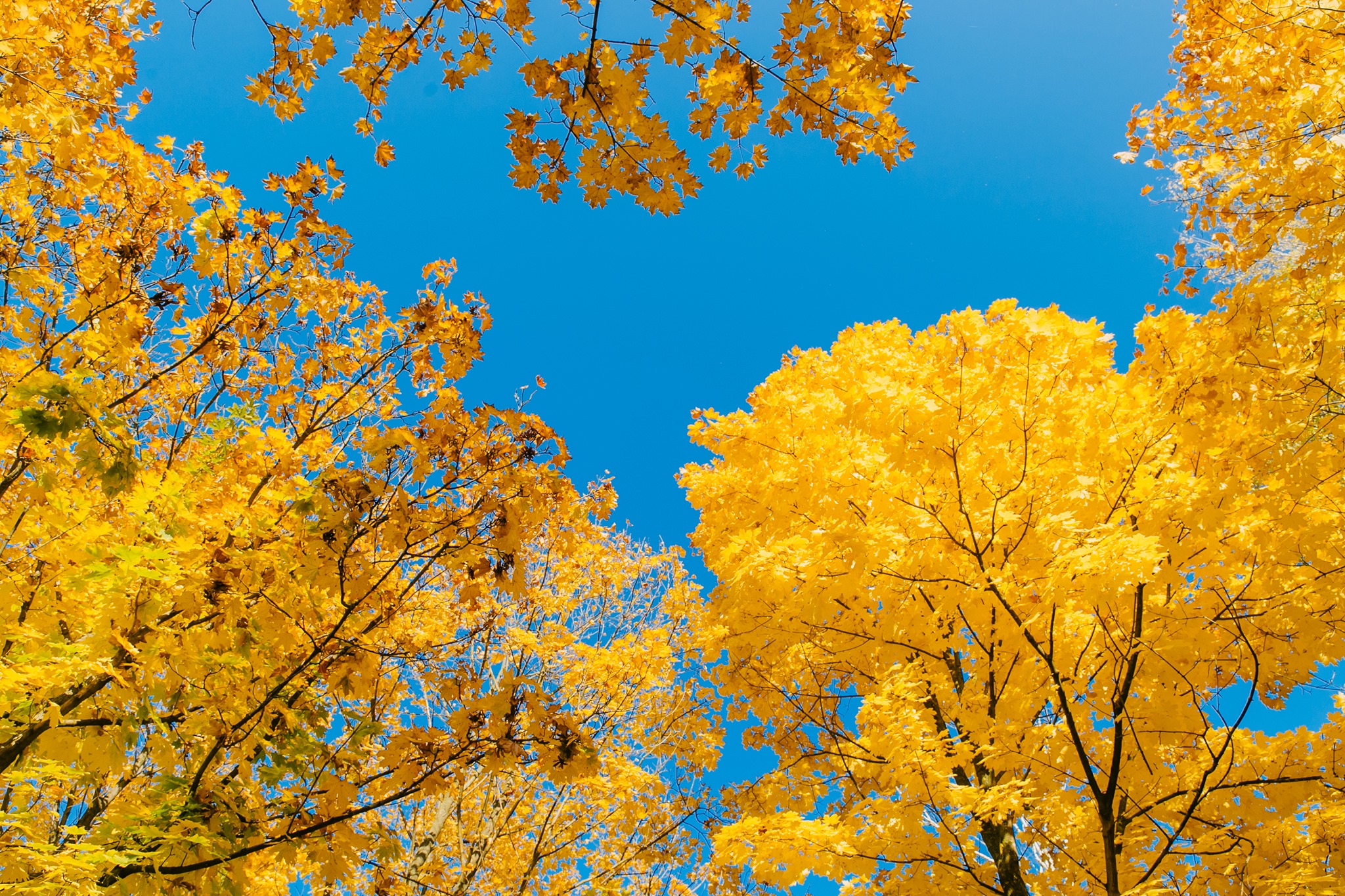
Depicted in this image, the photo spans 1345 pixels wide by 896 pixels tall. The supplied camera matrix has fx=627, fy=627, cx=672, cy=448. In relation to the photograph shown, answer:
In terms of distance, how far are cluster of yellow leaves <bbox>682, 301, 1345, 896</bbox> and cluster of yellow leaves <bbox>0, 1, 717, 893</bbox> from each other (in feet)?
5.25

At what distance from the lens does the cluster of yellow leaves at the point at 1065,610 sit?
295 cm

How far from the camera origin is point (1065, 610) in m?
3.51

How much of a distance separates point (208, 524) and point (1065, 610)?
14.1 ft

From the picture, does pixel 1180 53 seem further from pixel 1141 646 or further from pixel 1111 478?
pixel 1141 646

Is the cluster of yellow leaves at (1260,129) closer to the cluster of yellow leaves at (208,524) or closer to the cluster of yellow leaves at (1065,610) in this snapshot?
the cluster of yellow leaves at (1065,610)

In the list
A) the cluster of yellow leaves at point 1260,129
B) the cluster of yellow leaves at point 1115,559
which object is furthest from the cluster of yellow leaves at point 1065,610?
the cluster of yellow leaves at point 1260,129

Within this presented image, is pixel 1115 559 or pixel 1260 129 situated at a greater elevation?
pixel 1260 129

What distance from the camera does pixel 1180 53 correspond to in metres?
4.56

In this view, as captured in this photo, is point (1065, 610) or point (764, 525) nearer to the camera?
point (1065, 610)

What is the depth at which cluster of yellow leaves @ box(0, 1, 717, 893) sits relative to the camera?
245cm

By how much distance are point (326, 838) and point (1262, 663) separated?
5.11 m

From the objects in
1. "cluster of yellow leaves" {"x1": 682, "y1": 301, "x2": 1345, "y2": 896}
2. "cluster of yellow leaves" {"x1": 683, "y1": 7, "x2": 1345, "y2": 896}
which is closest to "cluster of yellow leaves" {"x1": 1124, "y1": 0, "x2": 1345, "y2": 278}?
"cluster of yellow leaves" {"x1": 683, "y1": 7, "x2": 1345, "y2": 896}

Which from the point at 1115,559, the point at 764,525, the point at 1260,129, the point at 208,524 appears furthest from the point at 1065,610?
the point at 208,524

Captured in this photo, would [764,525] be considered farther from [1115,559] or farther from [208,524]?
[208,524]
